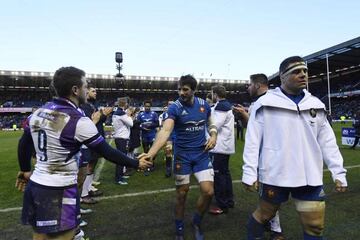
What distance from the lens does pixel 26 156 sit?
3320mm

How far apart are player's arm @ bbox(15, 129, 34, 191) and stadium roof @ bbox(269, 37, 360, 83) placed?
3537 cm

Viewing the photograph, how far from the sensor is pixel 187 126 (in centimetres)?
485

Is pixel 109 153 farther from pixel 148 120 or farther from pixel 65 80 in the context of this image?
pixel 148 120

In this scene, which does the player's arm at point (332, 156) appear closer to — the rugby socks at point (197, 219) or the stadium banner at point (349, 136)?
the rugby socks at point (197, 219)

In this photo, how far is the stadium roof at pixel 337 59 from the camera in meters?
36.1

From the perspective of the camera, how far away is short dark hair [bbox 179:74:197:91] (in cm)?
490

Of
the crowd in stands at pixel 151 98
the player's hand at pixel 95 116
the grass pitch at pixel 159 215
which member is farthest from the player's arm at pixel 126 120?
the crowd in stands at pixel 151 98

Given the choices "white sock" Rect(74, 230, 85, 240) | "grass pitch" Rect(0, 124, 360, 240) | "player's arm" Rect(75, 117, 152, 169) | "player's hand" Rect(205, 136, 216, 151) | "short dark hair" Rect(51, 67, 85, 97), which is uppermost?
"short dark hair" Rect(51, 67, 85, 97)

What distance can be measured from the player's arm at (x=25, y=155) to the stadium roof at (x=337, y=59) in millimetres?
35366

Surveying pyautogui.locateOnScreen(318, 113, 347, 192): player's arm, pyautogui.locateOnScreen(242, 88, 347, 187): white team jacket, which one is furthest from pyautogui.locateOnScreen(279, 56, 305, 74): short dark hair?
pyautogui.locateOnScreen(318, 113, 347, 192): player's arm

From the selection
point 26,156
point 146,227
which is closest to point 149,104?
point 146,227

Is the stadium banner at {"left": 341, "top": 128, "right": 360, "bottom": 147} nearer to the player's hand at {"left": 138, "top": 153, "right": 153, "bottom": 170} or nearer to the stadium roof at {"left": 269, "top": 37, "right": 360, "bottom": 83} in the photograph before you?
the player's hand at {"left": 138, "top": 153, "right": 153, "bottom": 170}

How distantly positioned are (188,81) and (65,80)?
2215 mm

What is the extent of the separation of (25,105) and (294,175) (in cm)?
7269
